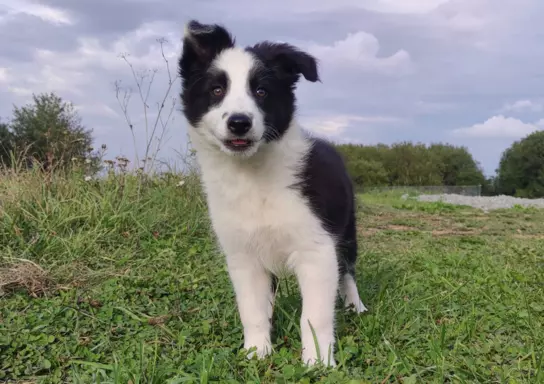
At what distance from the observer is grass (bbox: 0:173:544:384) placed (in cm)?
299

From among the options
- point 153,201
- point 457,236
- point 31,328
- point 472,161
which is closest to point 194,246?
point 153,201

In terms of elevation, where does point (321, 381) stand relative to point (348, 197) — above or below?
below

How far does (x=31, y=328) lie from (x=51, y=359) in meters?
0.50

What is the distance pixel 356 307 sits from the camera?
3.95 m

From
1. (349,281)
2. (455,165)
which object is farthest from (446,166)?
(349,281)

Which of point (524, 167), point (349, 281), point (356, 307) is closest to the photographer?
point (356, 307)

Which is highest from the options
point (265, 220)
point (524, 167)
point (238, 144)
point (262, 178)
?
point (524, 167)

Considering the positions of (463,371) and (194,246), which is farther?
(194,246)

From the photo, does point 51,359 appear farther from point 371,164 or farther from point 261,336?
point 371,164

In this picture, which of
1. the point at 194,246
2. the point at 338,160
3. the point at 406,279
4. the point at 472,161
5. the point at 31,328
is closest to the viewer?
the point at 31,328

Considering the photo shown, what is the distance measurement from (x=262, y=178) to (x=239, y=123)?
46 cm

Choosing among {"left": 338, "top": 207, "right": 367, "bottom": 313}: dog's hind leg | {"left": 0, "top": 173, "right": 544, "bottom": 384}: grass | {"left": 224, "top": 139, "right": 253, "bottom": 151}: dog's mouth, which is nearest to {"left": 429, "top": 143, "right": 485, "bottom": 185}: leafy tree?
{"left": 0, "top": 173, "right": 544, "bottom": 384}: grass

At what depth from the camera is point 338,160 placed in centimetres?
414

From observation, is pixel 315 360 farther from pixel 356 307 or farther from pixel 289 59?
pixel 289 59
